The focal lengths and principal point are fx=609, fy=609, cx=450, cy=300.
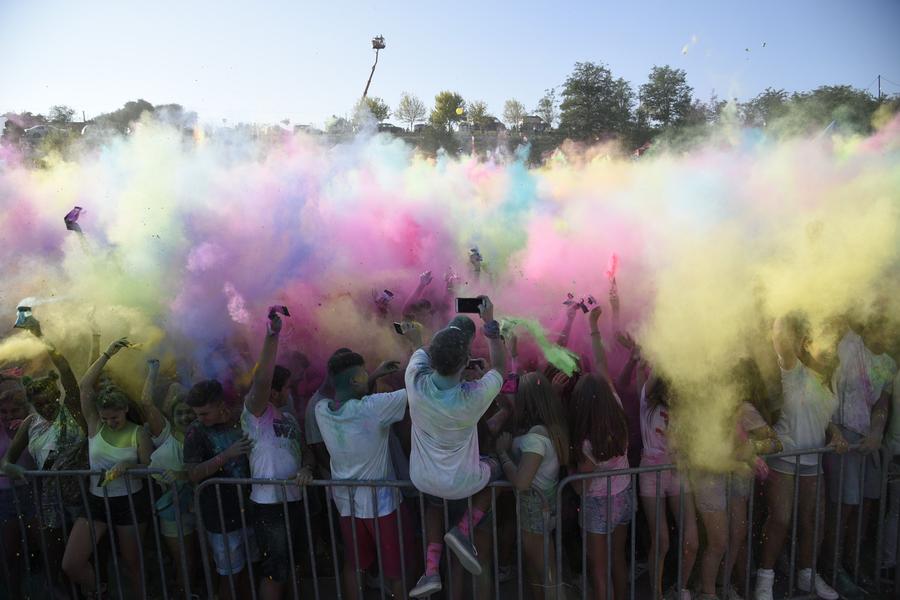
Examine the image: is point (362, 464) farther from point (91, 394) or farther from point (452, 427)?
point (91, 394)

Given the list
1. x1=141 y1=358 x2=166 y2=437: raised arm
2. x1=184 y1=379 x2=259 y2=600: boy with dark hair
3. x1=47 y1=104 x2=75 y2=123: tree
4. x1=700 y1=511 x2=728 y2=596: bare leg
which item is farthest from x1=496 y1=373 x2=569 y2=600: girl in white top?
x1=47 y1=104 x2=75 y2=123: tree

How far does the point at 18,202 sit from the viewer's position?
614 cm

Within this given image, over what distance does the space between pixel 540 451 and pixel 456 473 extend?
0.44m

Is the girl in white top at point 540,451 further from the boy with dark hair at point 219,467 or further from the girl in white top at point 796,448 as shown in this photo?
the boy with dark hair at point 219,467

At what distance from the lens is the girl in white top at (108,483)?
3.46 m

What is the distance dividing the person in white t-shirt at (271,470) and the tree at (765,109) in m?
6.68

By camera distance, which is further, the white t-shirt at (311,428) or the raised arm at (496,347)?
the white t-shirt at (311,428)

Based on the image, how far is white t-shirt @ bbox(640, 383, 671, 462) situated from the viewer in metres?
3.33

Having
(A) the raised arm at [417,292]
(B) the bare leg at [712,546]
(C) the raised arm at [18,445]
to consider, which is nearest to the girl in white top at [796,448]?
(B) the bare leg at [712,546]

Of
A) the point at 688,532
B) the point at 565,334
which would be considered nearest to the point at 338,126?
the point at 565,334

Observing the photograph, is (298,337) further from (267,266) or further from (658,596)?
(658,596)

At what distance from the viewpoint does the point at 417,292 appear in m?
5.07

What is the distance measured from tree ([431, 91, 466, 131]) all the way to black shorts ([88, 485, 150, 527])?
45109mm

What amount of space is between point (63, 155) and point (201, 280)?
3.59 m
